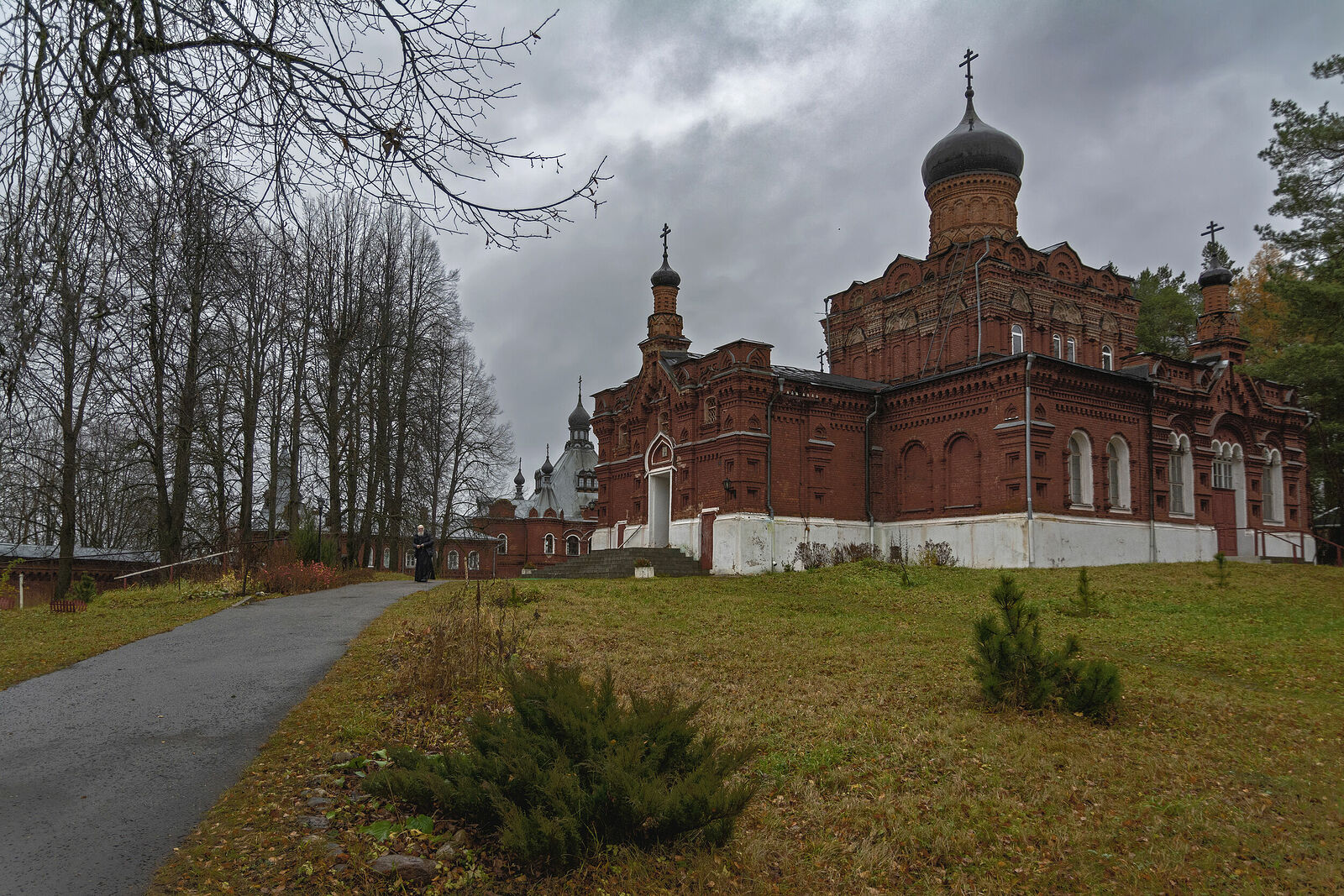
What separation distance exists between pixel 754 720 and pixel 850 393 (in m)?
21.8

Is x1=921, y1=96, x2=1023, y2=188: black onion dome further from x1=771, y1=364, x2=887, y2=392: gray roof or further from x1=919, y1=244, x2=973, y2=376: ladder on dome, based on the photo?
x1=771, y1=364, x2=887, y2=392: gray roof

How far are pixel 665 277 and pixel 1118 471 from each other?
16.1 metres

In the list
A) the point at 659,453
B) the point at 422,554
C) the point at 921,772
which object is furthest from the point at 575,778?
the point at 659,453

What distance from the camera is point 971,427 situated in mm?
26141

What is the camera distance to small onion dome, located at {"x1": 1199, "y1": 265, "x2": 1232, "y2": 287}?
106 feet

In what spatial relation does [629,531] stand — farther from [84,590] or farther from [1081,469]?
[84,590]

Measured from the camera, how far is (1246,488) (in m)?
30.0

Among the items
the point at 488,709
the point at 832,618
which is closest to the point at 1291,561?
the point at 832,618

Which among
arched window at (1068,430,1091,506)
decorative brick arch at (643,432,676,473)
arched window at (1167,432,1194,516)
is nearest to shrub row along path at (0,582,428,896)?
decorative brick arch at (643,432,676,473)

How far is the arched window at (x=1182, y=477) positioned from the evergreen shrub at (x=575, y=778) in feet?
90.1

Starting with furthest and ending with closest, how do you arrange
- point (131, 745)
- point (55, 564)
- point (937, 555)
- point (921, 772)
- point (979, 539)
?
1. point (55, 564)
2. point (937, 555)
3. point (979, 539)
4. point (921, 772)
5. point (131, 745)

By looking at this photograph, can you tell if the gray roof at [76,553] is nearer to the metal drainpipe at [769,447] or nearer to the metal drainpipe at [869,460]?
the metal drainpipe at [769,447]

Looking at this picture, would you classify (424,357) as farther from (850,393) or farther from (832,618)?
(832,618)

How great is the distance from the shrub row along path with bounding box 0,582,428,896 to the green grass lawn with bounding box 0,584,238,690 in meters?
0.29
